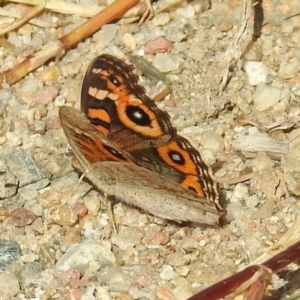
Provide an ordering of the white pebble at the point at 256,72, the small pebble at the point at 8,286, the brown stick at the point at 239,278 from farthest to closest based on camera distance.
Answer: the white pebble at the point at 256,72 → the small pebble at the point at 8,286 → the brown stick at the point at 239,278

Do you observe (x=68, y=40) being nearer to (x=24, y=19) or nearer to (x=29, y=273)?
(x=24, y=19)

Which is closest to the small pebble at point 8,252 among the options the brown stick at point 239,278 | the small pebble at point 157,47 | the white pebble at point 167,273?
the white pebble at point 167,273

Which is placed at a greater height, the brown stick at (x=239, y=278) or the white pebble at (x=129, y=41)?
the white pebble at (x=129, y=41)

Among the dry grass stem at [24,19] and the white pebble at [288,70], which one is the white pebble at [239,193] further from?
the dry grass stem at [24,19]

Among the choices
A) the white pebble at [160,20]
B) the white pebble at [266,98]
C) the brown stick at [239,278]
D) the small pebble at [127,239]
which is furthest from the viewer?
the white pebble at [160,20]

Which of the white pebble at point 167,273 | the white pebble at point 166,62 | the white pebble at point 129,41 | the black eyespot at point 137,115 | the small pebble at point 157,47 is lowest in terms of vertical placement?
the white pebble at point 167,273

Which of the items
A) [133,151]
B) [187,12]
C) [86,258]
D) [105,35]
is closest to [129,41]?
[105,35]

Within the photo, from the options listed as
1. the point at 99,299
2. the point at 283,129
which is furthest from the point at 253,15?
the point at 99,299
